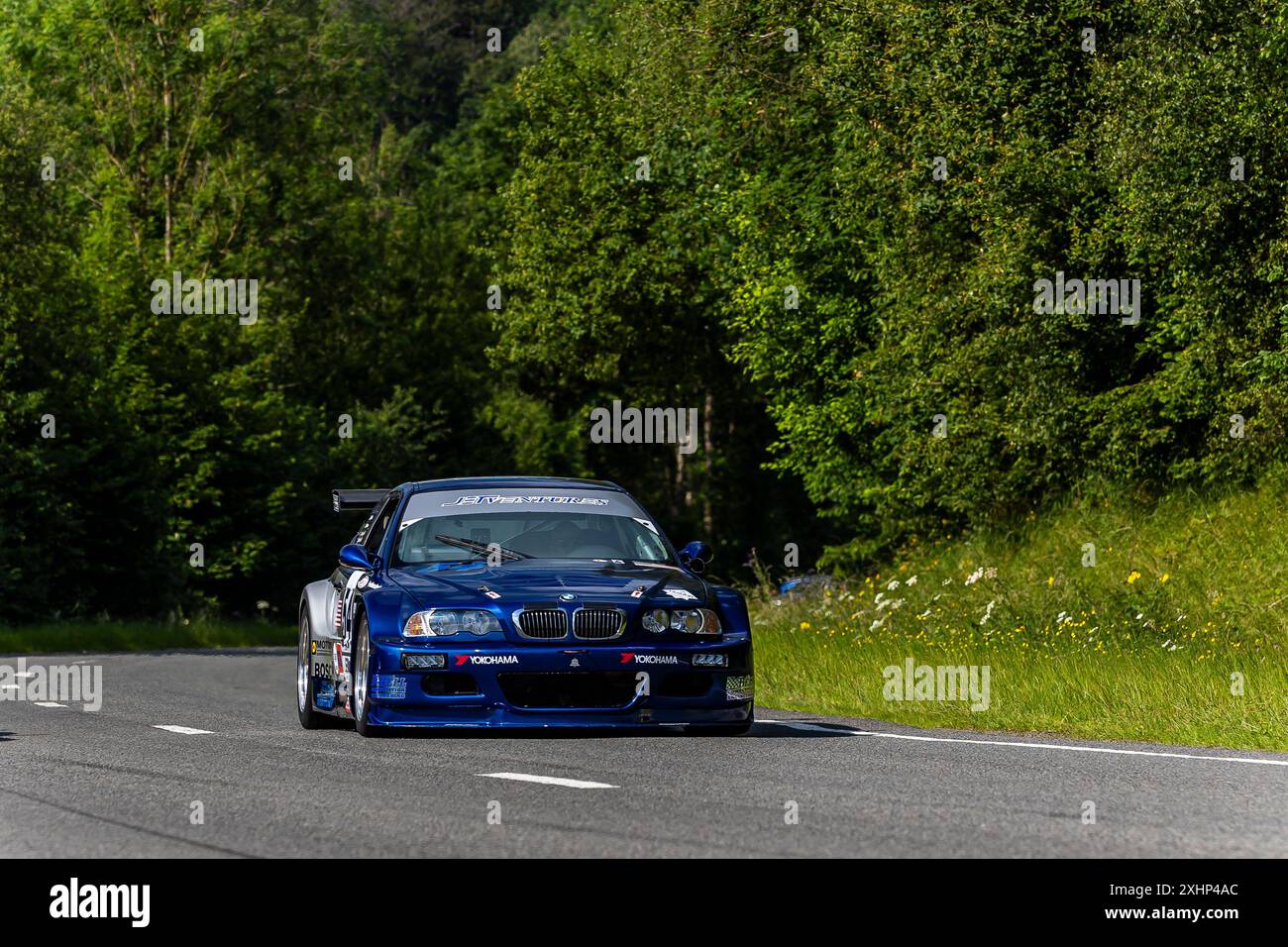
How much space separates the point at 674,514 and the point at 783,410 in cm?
3171

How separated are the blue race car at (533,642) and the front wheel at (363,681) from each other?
1 centimetres

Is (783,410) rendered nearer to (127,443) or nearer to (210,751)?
(127,443)

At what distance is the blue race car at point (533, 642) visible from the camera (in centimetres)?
1294

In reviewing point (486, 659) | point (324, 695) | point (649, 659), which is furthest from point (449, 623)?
point (324, 695)

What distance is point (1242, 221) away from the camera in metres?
23.1

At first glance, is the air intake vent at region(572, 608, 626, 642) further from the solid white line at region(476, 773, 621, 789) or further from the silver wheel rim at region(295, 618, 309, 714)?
the silver wheel rim at region(295, 618, 309, 714)

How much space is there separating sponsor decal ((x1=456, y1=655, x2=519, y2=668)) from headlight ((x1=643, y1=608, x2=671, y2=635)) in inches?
31.1

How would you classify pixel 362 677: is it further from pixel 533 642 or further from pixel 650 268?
pixel 650 268

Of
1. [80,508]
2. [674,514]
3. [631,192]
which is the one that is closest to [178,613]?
[80,508]

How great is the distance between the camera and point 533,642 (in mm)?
12914

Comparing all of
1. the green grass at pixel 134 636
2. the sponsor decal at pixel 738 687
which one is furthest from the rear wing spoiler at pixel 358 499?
the green grass at pixel 134 636

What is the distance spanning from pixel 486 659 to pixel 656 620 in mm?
1007

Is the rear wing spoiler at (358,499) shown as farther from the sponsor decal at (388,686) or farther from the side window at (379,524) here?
the sponsor decal at (388,686)
